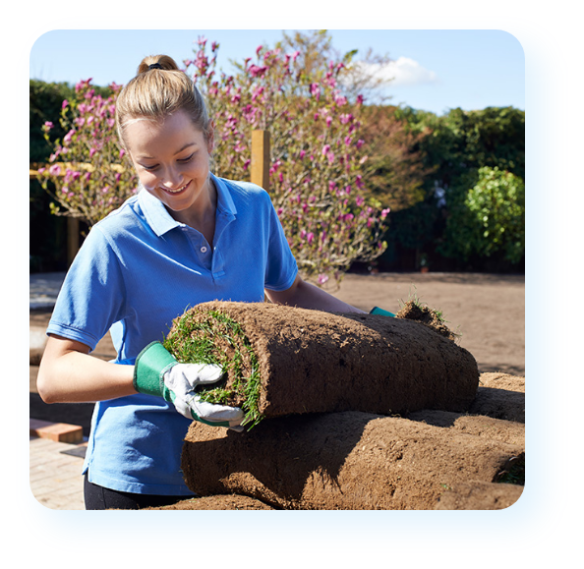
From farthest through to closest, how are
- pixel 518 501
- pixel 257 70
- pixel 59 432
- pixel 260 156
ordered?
pixel 59 432, pixel 257 70, pixel 260 156, pixel 518 501

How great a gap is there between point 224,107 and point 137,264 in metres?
4.14

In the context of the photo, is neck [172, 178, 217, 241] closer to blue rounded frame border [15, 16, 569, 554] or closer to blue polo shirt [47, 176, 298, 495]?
blue polo shirt [47, 176, 298, 495]

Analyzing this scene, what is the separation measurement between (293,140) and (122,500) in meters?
4.63

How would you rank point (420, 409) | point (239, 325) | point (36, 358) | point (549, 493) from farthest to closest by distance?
point (36, 358)
point (420, 409)
point (239, 325)
point (549, 493)

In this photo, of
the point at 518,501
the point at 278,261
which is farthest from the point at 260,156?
the point at 518,501

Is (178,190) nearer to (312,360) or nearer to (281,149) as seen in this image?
(312,360)

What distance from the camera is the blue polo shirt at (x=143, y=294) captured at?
1.64m

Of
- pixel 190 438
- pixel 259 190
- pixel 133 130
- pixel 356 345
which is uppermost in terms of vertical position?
pixel 133 130

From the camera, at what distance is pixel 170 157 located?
164cm

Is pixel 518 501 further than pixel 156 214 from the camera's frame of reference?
No

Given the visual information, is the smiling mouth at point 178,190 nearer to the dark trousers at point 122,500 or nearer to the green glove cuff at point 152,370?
the green glove cuff at point 152,370

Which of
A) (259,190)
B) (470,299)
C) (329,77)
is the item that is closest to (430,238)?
(470,299)

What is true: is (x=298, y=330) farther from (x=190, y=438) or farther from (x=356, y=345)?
(x=190, y=438)

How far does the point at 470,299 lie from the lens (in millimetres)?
13180
